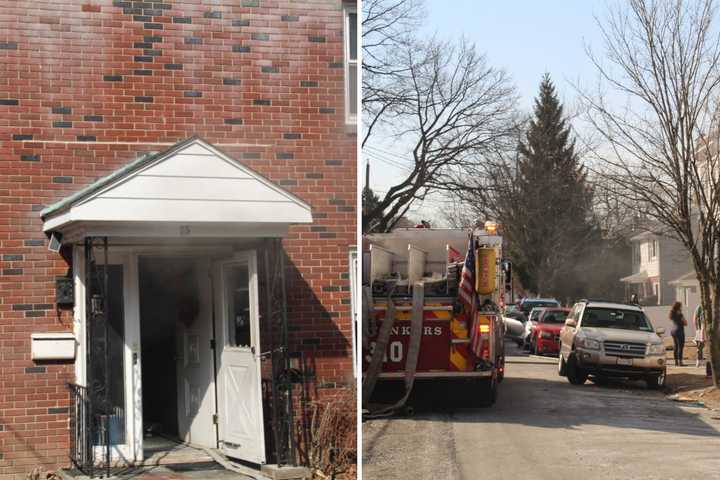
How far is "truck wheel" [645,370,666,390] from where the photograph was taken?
374 inches

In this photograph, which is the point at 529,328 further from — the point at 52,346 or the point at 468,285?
the point at 52,346

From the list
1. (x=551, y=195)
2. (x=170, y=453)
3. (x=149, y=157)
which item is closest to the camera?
(x=551, y=195)

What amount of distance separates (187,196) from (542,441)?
242cm

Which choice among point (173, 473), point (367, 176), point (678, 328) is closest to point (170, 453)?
point (173, 473)

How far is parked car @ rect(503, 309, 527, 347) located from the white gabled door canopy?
26.3ft

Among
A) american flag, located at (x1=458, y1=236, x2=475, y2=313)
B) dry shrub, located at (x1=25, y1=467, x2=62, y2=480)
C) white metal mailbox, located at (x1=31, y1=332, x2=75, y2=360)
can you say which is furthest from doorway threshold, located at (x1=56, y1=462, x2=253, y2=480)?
american flag, located at (x1=458, y1=236, x2=475, y2=313)

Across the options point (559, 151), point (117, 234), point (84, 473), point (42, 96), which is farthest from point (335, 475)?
point (42, 96)

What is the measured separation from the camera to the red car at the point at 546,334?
57.5 ft

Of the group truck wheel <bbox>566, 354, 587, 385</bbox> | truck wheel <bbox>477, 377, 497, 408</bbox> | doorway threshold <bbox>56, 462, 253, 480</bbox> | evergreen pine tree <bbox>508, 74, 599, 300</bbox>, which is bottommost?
doorway threshold <bbox>56, 462, 253, 480</bbox>

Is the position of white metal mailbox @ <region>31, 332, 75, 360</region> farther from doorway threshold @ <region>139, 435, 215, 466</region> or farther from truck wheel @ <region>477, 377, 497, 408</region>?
truck wheel @ <region>477, 377, 497, 408</region>

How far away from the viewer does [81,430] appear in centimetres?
678

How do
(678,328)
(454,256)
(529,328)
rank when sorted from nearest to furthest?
(454,256) < (678,328) < (529,328)

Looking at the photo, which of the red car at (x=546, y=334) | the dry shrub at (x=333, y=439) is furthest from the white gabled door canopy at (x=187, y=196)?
the red car at (x=546, y=334)

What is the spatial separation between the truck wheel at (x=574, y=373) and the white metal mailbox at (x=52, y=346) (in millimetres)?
4279
